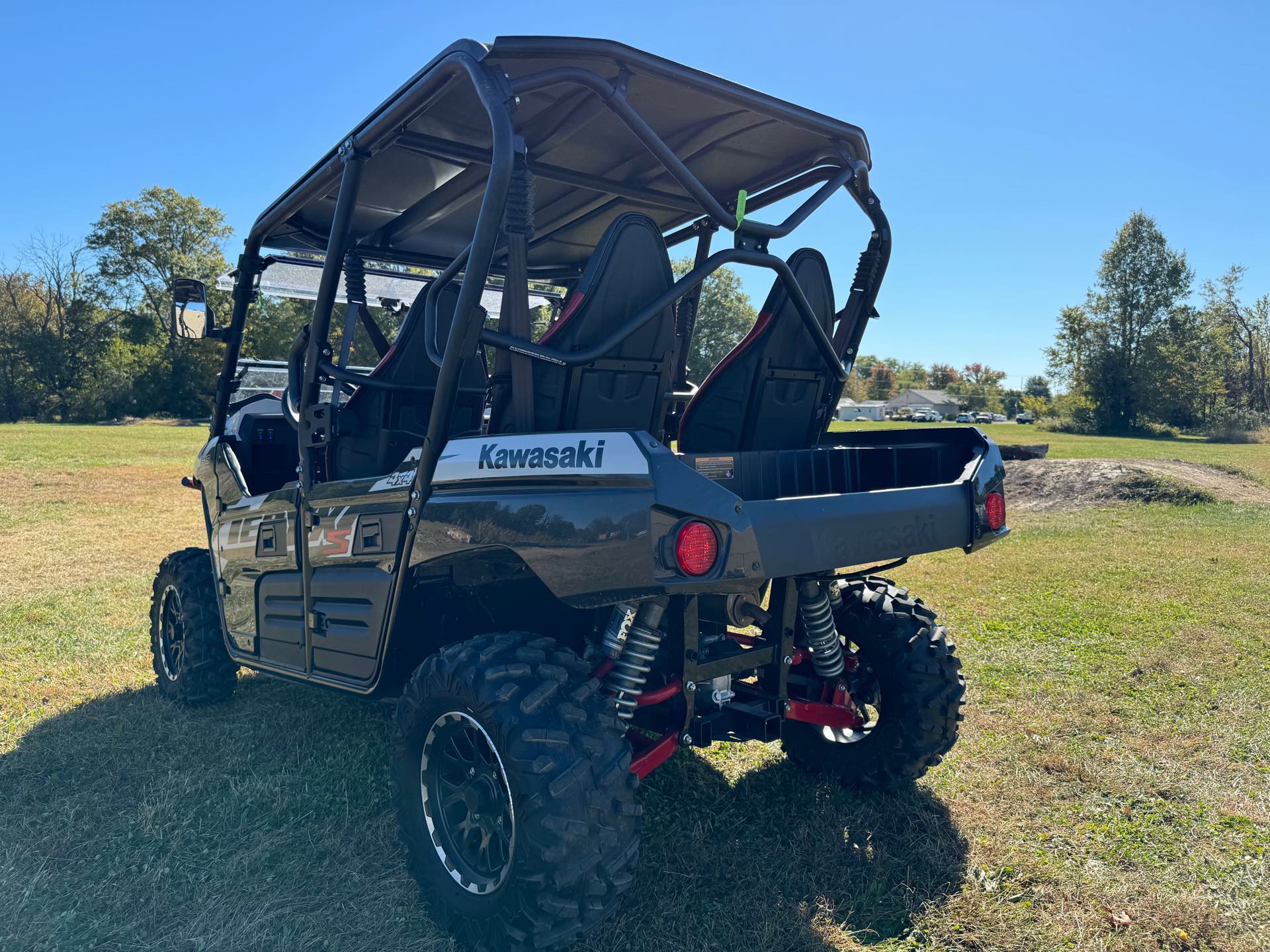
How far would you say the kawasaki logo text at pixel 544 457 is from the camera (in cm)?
240

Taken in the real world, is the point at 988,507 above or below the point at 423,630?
above

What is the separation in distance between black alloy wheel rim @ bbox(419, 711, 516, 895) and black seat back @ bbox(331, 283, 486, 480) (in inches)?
51.1

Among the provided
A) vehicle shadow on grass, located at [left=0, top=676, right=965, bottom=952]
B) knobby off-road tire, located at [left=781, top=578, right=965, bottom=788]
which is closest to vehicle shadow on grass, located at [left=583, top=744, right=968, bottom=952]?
vehicle shadow on grass, located at [left=0, top=676, right=965, bottom=952]

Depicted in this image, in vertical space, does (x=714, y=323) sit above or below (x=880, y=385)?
below

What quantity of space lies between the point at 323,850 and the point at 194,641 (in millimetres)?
1825

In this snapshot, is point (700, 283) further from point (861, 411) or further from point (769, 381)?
point (861, 411)

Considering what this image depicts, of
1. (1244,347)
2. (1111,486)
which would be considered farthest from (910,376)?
(1111,486)

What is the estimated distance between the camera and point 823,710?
10.6ft

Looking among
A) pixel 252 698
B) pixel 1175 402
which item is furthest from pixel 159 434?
pixel 1175 402

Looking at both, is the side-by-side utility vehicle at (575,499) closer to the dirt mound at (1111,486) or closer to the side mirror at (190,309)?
the side mirror at (190,309)

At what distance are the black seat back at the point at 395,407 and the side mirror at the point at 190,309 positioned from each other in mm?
1039

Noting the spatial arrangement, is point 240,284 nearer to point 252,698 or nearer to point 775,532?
point 252,698

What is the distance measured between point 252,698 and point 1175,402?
53228 mm

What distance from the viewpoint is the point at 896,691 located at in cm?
→ 353
